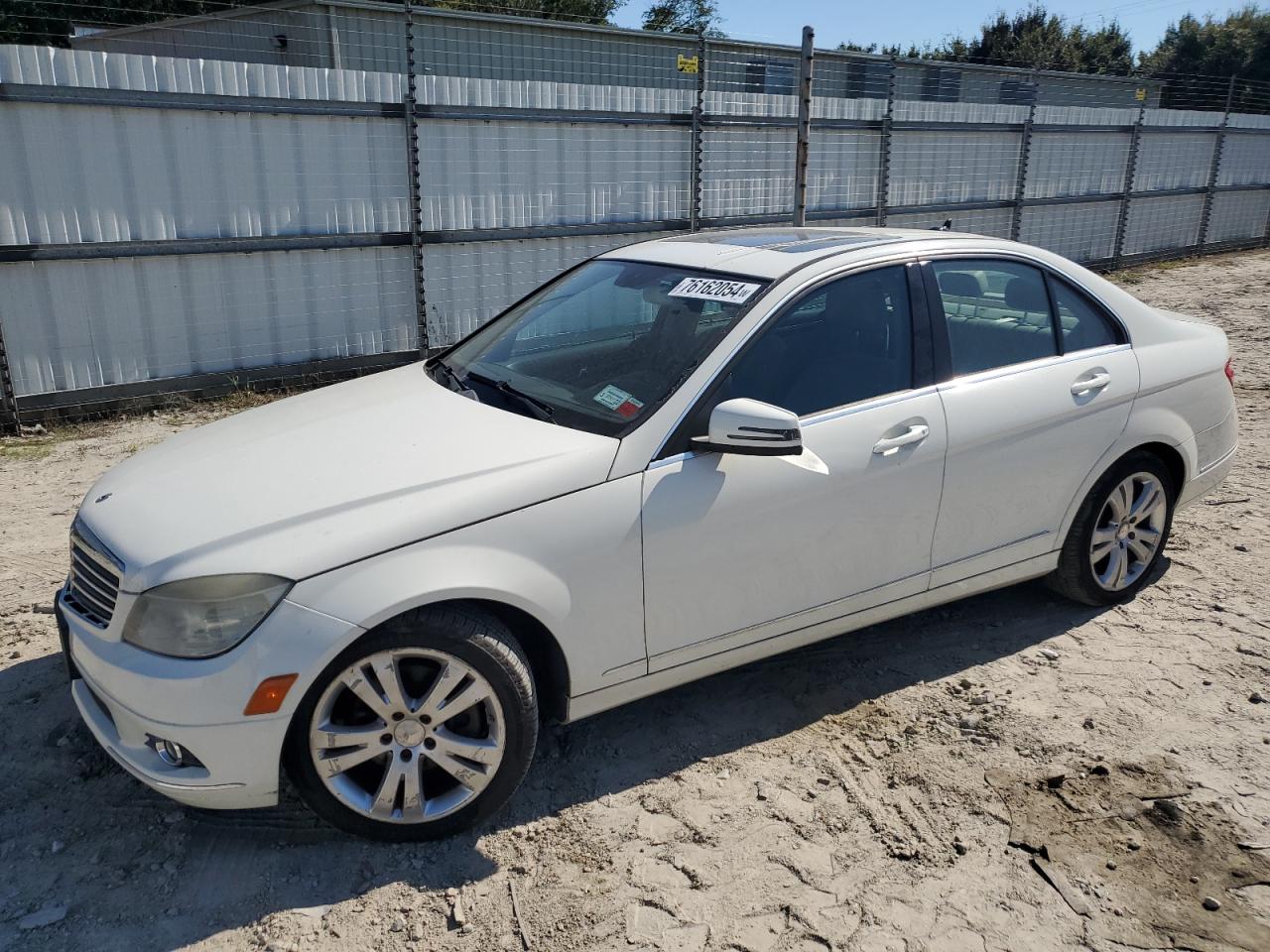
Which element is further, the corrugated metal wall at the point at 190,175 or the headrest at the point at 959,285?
the corrugated metal wall at the point at 190,175

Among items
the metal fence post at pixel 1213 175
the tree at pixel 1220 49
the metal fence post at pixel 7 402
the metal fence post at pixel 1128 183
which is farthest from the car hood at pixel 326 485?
the tree at pixel 1220 49

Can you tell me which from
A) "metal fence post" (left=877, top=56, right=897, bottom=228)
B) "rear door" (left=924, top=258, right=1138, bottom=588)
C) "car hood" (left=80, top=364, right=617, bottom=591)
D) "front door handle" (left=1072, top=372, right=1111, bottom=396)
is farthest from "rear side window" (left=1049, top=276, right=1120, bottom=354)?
"metal fence post" (left=877, top=56, right=897, bottom=228)

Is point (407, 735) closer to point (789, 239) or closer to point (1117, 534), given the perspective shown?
point (789, 239)

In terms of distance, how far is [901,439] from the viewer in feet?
11.7

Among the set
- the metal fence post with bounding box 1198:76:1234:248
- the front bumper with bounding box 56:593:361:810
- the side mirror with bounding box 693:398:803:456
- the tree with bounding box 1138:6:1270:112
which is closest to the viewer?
the front bumper with bounding box 56:593:361:810

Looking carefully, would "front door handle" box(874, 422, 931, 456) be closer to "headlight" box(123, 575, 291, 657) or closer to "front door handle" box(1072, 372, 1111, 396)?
"front door handle" box(1072, 372, 1111, 396)

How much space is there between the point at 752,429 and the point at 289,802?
6.30 ft

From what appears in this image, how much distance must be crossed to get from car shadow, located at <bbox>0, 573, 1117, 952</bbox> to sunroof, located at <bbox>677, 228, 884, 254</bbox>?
1652mm

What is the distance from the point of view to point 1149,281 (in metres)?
14.9

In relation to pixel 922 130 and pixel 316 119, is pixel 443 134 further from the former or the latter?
pixel 922 130

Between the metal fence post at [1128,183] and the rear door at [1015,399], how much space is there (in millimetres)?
13214

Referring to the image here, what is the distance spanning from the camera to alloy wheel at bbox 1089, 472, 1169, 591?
4387 millimetres

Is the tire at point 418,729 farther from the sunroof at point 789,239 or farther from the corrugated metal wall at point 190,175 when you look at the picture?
the corrugated metal wall at point 190,175

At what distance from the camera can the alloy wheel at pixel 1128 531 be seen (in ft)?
14.4
